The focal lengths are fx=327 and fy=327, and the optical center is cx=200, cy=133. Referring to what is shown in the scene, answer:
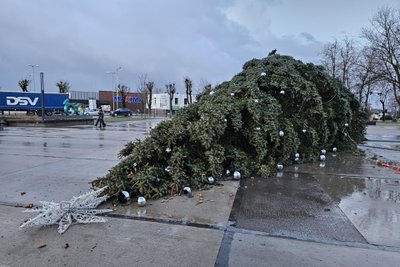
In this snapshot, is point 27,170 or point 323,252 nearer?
point 323,252

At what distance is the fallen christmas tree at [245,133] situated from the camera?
17.5 ft

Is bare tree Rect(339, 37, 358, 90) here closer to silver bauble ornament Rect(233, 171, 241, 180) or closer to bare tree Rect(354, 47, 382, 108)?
bare tree Rect(354, 47, 382, 108)

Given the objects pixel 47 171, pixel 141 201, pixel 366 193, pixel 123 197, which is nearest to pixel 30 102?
pixel 47 171

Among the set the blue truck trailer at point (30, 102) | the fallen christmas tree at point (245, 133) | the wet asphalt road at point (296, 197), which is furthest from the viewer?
the blue truck trailer at point (30, 102)

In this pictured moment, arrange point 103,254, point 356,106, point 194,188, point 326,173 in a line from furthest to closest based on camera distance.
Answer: point 356,106
point 326,173
point 194,188
point 103,254

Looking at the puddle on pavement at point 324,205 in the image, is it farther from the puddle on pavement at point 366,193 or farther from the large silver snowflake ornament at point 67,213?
the large silver snowflake ornament at point 67,213

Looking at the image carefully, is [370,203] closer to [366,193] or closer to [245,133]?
[366,193]

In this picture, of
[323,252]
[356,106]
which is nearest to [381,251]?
[323,252]

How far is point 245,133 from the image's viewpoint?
678 cm

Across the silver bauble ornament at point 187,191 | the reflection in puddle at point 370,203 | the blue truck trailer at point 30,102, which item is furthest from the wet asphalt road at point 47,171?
the blue truck trailer at point 30,102

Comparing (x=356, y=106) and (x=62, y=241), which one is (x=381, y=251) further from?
(x=356, y=106)

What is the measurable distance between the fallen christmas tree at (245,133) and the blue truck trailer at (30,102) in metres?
31.5

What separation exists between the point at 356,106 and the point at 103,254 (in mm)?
9433

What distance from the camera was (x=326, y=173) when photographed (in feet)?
22.7
